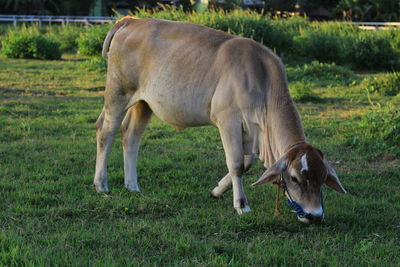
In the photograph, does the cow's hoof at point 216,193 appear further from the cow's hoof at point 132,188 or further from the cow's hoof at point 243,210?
the cow's hoof at point 132,188

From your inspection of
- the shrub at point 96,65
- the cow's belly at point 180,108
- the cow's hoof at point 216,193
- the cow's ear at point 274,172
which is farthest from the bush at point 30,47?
the cow's ear at point 274,172

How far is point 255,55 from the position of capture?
5762 millimetres

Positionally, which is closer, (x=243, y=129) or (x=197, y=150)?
(x=243, y=129)

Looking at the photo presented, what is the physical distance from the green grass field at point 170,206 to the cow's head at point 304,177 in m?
0.27

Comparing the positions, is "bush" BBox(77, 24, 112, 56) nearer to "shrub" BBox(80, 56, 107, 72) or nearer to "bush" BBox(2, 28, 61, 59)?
"bush" BBox(2, 28, 61, 59)

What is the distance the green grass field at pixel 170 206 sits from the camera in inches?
177

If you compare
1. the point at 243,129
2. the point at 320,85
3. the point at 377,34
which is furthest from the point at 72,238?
the point at 377,34

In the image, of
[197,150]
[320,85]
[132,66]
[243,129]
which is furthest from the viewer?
[320,85]

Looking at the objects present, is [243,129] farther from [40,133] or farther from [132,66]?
[40,133]

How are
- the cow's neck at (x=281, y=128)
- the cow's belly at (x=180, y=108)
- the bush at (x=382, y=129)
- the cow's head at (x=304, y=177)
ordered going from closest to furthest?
the cow's head at (x=304, y=177) < the cow's neck at (x=281, y=128) < the cow's belly at (x=180, y=108) < the bush at (x=382, y=129)

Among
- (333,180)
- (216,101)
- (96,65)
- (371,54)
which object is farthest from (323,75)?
(333,180)

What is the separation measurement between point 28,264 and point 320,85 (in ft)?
38.2

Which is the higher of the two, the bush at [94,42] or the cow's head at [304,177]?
the cow's head at [304,177]

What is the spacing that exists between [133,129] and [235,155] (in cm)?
161
